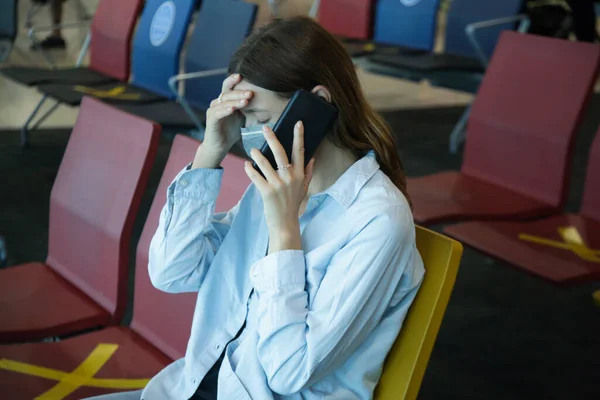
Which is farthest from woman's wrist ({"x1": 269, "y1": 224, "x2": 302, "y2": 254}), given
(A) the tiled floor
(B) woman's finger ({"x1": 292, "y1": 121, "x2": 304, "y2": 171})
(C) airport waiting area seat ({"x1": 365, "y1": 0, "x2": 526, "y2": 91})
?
(A) the tiled floor

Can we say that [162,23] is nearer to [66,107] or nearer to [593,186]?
[66,107]

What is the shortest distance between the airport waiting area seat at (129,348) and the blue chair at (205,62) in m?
1.85

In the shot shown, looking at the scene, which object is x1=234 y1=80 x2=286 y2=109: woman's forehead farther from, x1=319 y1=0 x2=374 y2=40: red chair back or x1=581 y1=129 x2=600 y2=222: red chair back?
x1=319 y1=0 x2=374 y2=40: red chair back

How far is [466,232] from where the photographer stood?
2.57 m

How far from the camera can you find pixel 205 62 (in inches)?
156

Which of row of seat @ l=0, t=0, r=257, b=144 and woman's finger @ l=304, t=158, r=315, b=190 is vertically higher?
woman's finger @ l=304, t=158, r=315, b=190

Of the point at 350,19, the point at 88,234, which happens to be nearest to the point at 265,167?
the point at 88,234

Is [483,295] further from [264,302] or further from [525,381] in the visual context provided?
[264,302]

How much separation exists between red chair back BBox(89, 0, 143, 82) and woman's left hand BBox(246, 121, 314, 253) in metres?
3.33

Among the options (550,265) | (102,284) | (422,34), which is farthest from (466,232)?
(422,34)

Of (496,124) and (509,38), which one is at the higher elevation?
(509,38)

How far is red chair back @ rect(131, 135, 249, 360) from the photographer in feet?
5.59

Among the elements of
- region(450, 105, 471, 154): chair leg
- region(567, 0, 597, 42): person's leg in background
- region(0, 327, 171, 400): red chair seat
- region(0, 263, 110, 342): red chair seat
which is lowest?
region(450, 105, 471, 154): chair leg

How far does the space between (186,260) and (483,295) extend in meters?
2.03
